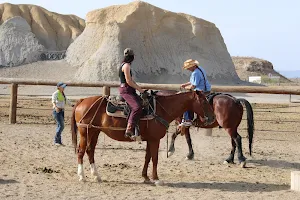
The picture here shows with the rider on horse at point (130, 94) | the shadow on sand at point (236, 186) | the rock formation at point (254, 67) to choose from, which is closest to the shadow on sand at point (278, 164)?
the shadow on sand at point (236, 186)

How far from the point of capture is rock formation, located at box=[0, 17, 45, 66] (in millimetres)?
48219

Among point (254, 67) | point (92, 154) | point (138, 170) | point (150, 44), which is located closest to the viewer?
point (92, 154)

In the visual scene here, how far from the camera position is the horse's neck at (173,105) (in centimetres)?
738

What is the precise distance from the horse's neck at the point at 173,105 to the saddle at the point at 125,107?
0.53ft

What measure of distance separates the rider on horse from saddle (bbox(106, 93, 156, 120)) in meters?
0.12

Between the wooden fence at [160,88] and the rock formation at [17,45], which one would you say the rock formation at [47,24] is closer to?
the rock formation at [17,45]

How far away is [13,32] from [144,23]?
14388 mm

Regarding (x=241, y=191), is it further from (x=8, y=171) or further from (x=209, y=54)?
(x=209, y=54)

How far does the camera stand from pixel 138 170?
8.42m

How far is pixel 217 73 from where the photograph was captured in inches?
1794

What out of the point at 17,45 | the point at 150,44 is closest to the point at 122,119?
the point at 150,44

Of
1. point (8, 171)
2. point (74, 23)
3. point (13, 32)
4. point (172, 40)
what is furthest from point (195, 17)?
point (8, 171)

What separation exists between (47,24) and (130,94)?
60.1m

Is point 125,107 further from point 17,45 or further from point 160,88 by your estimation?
point 17,45
